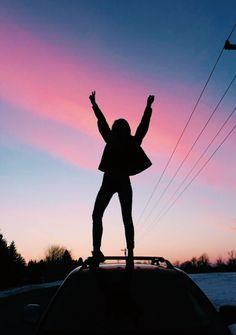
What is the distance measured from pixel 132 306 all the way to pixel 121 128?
1.88 metres

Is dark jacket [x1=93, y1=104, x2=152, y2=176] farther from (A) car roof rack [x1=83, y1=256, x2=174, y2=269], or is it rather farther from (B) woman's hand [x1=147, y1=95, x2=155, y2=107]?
(A) car roof rack [x1=83, y1=256, x2=174, y2=269]

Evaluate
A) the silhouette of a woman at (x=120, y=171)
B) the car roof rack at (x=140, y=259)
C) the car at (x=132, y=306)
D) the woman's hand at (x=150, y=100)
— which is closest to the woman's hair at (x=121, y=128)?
the silhouette of a woman at (x=120, y=171)

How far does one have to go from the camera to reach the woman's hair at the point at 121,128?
4.64 meters

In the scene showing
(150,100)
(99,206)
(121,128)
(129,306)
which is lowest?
(129,306)

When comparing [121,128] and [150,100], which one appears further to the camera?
[150,100]

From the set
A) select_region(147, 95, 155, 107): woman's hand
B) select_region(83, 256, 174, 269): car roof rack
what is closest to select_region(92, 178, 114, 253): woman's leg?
select_region(83, 256, 174, 269): car roof rack

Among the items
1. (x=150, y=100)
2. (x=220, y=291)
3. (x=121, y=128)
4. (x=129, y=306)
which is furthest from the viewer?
(x=220, y=291)

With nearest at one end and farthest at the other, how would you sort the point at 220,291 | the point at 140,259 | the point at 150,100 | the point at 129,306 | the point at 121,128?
the point at 129,306 → the point at 140,259 → the point at 121,128 → the point at 150,100 → the point at 220,291

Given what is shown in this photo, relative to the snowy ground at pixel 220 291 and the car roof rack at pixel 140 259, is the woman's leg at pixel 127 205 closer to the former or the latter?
the car roof rack at pixel 140 259

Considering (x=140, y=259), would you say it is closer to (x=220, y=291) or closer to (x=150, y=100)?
(x=150, y=100)

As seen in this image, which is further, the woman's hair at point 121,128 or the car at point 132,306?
the woman's hair at point 121,128

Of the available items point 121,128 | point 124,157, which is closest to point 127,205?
point 124,157

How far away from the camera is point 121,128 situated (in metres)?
4.65

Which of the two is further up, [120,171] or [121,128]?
[121,128]
